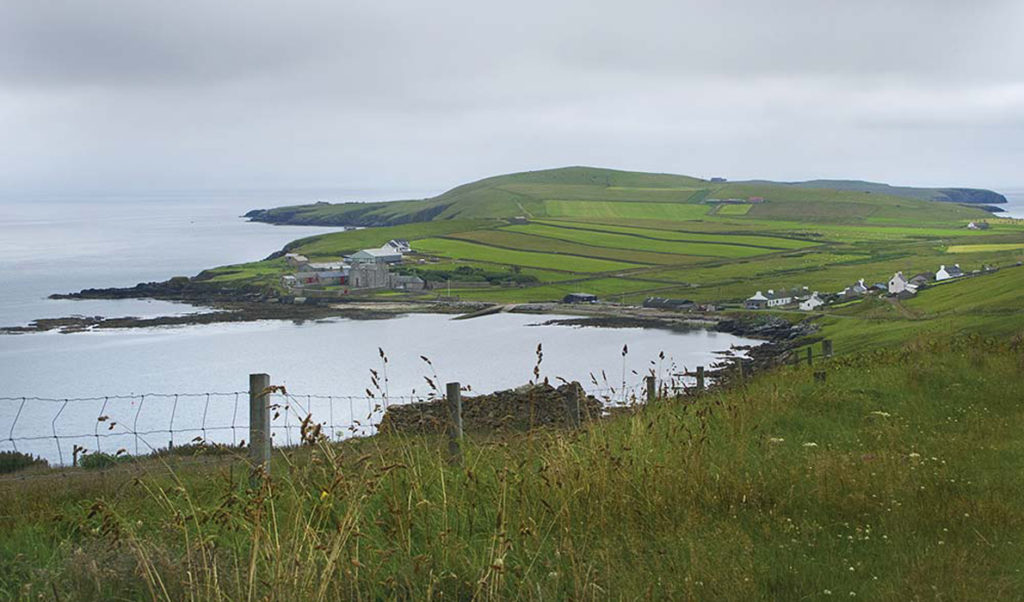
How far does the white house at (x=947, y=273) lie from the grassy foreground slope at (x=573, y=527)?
288 feet

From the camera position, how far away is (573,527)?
19.1 feet

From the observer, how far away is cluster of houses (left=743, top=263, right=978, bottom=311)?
8062 centimetres

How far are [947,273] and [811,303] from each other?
1980cm

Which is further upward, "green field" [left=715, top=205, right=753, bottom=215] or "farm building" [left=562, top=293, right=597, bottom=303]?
"green field" [left=715, top=205, right=753, bottom=215]

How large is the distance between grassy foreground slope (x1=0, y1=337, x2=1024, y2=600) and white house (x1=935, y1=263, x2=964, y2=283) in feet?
288

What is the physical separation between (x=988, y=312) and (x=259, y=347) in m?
41.7

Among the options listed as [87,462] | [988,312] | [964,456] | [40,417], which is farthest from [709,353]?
[964,456]

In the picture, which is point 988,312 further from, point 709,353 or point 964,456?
point 964,456

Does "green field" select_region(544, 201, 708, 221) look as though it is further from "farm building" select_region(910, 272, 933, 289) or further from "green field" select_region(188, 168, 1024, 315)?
"farm building" select_region(910, 272, 933, 289)

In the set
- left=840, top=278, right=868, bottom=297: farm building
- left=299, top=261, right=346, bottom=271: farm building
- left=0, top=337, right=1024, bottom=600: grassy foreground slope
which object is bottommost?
left=840, top=278, right=868, bottom=297: farm building

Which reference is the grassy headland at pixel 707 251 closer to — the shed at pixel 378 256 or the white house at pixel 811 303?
the white house at pixel 811 303

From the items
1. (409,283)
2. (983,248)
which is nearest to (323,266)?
(409,283)

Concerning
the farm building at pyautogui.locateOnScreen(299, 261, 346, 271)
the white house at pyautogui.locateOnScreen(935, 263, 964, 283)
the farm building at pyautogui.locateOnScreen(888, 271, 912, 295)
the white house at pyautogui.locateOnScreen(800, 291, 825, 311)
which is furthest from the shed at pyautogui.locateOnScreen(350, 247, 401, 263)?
the white house at pyautogui.locateOnScreen(935, 263, 964, 283)

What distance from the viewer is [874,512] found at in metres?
6.16
